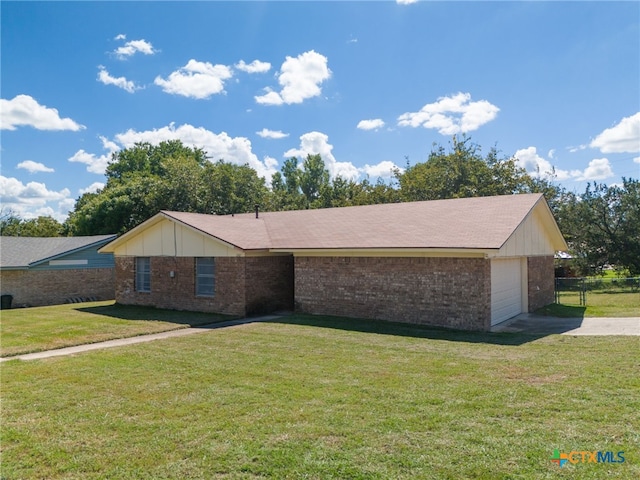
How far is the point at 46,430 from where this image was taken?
214 inches

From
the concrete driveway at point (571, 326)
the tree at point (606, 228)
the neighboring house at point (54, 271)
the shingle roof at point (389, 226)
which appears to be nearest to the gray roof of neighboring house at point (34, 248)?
the neighboring house at point (54, 271)

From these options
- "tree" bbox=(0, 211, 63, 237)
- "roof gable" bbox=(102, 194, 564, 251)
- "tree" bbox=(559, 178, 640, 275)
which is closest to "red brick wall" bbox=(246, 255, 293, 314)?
"roof gable" bbox=(102, 194, 564, 251)

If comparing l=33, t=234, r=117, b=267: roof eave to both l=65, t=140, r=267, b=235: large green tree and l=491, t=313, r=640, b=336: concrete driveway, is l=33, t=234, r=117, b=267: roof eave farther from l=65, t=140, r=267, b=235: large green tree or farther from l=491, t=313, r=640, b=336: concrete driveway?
l=491, t=313, r=640, b=336: concrete driveway

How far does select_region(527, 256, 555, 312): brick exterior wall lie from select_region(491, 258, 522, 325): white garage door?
34.9 inches

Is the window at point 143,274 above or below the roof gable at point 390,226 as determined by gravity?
below

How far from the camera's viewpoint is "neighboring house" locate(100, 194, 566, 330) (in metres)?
12.9

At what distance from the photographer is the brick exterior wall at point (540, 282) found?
54.5 ft

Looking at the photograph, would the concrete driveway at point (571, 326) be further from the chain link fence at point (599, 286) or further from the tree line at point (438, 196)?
the tree line at point (438, 196)

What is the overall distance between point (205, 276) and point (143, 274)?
3825mm

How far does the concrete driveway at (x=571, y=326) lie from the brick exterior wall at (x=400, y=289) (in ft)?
3.93

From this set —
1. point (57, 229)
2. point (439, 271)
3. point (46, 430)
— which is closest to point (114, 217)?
point (57, 229)

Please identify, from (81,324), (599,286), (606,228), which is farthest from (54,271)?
(606,228)

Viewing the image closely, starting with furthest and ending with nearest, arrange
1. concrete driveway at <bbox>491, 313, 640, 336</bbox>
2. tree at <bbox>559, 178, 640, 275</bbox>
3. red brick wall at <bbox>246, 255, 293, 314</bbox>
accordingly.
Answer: tree at <bbox>559, 178, 640, 275</bbox> → red brick wall at <bbox>246, 255, 293, 314</bbox> → concrete driveway at <bbox>491, 313, 640, 336</bbox>

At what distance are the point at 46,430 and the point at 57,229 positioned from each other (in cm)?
5196
